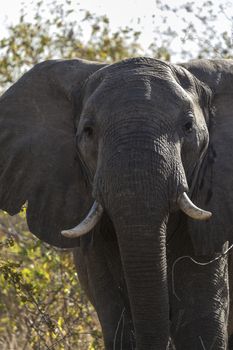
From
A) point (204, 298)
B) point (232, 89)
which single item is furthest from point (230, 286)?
point (232, 89)

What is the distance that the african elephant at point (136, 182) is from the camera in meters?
6.12

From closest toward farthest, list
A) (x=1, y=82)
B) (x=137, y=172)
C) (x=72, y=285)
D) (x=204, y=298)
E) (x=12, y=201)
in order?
(x=137, y=172), (x=204, y=298), (x=12, y=201), (x=72, y=285), (x=1, y=82)

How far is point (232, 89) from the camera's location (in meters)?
7.01

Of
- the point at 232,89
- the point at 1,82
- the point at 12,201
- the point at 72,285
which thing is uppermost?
the point at 232,89

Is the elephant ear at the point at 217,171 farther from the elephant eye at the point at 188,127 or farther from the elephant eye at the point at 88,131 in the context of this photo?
the elephant eye at the point at 88,131

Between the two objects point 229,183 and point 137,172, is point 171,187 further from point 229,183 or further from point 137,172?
point 229,183

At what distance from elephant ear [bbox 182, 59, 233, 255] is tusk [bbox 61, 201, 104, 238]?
0.51 m

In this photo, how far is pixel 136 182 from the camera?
603cm

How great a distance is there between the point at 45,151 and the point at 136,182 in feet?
3.81

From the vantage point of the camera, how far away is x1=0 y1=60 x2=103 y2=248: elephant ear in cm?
699

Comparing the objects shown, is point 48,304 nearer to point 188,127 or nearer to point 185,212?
point 188,127

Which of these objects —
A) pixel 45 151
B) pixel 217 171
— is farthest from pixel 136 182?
pixel 45 151

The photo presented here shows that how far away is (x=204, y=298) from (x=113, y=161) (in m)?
0.99

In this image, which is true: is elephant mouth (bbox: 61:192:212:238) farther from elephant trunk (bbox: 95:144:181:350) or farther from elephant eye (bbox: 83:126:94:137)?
elephant eye (bbox: 83:126:94:137)
